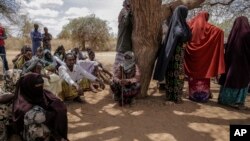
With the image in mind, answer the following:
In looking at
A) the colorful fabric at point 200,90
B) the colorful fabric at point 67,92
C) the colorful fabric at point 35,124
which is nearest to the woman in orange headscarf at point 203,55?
the colorful fabric at point 200,90

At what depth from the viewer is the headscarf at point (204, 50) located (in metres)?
6.61

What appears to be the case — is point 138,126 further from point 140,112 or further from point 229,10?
point 229,10

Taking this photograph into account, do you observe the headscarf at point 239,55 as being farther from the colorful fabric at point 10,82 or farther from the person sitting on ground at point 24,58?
the person sitting on ground at point 24,58

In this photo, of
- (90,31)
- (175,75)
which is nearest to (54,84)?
(175,75)

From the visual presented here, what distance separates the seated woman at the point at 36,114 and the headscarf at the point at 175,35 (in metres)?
2.70

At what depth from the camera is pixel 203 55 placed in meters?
6.68

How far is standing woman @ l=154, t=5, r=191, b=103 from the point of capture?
624cm

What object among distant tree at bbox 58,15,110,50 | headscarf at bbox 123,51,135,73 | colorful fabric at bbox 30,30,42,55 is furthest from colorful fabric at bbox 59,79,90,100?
distant tree at bbox 58,15,110,50

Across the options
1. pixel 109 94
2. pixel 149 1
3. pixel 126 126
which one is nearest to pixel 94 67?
pixel 109 94

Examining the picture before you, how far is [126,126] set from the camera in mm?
5258

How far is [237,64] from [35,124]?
4.08 meters

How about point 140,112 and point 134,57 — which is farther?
point 134,57

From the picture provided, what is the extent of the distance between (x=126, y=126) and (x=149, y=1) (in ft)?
8.54

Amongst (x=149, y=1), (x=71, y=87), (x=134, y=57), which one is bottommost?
(x=71, y=87)
